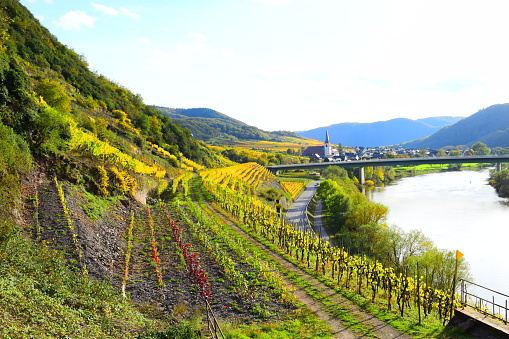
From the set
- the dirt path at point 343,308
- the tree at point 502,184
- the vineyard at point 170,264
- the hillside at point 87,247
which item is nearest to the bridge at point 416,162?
the tree at point 502,184

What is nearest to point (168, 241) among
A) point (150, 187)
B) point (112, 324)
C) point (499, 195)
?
point (112, 324)

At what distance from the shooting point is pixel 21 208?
19.9 meters

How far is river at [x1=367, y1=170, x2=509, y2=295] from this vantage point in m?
41.0

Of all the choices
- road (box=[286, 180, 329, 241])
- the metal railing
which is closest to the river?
the metal railing

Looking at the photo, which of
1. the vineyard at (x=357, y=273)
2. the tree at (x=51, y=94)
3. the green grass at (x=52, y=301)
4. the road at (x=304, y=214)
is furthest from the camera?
the road at (x=304, y=214)

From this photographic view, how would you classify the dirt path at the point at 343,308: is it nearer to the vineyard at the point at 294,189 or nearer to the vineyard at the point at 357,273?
the vineyard at the point at 357,273

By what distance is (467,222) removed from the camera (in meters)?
62.3

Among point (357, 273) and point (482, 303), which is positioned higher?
point (357, 273)

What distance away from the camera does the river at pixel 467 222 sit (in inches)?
1613

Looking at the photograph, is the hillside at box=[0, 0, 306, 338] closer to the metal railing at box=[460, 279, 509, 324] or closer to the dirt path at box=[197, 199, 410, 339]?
the dirt path at box=[197, 199, 410, 339]

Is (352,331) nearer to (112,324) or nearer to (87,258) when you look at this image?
(112,324)

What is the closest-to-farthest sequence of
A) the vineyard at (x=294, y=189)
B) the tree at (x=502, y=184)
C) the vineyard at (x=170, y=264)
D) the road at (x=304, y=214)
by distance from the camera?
the vineyard at (x=170, y=264) → the road at (x=304, y=214) → the vineyard at (x=294, y=189) → the tree at (x=502, y=184)

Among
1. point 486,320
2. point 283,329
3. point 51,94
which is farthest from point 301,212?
point 486,320

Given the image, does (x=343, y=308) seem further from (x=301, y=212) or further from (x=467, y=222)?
(x=467, y=222)
